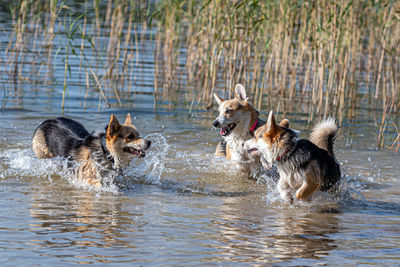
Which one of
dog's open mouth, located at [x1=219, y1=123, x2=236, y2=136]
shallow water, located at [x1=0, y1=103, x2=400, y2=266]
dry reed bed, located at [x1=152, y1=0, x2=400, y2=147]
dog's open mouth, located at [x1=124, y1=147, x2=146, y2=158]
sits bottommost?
shallow water, located at [x1=0, y1=103, x2=400, y2=266]

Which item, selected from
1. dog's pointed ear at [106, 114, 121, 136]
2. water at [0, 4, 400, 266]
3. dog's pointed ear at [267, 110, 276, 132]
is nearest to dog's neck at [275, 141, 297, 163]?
dog's pointed ear at [267, 110, 276, 132]

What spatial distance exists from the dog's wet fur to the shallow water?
0.63ft

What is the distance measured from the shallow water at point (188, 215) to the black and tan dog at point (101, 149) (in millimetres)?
169

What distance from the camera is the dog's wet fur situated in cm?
538

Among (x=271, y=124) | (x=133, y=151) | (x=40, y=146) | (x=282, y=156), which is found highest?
(x=271, y=124)

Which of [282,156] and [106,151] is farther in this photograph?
[106,151]

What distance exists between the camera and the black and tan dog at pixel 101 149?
578cm

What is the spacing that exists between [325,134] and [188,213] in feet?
5.57

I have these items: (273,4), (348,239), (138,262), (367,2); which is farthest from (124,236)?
(367,2)

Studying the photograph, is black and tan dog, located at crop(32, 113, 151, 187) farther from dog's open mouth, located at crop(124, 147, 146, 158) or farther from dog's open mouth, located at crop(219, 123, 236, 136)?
dog's open mouth, located at crop(219, 123, 236, 136)

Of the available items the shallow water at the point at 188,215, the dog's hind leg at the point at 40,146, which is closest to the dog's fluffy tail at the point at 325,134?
the shallow water at the point at 188,215

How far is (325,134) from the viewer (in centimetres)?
578

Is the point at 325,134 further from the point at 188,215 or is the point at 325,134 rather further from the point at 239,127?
the point at 188,215

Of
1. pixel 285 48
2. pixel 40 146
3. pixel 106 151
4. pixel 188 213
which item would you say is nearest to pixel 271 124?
pixel 188 213
